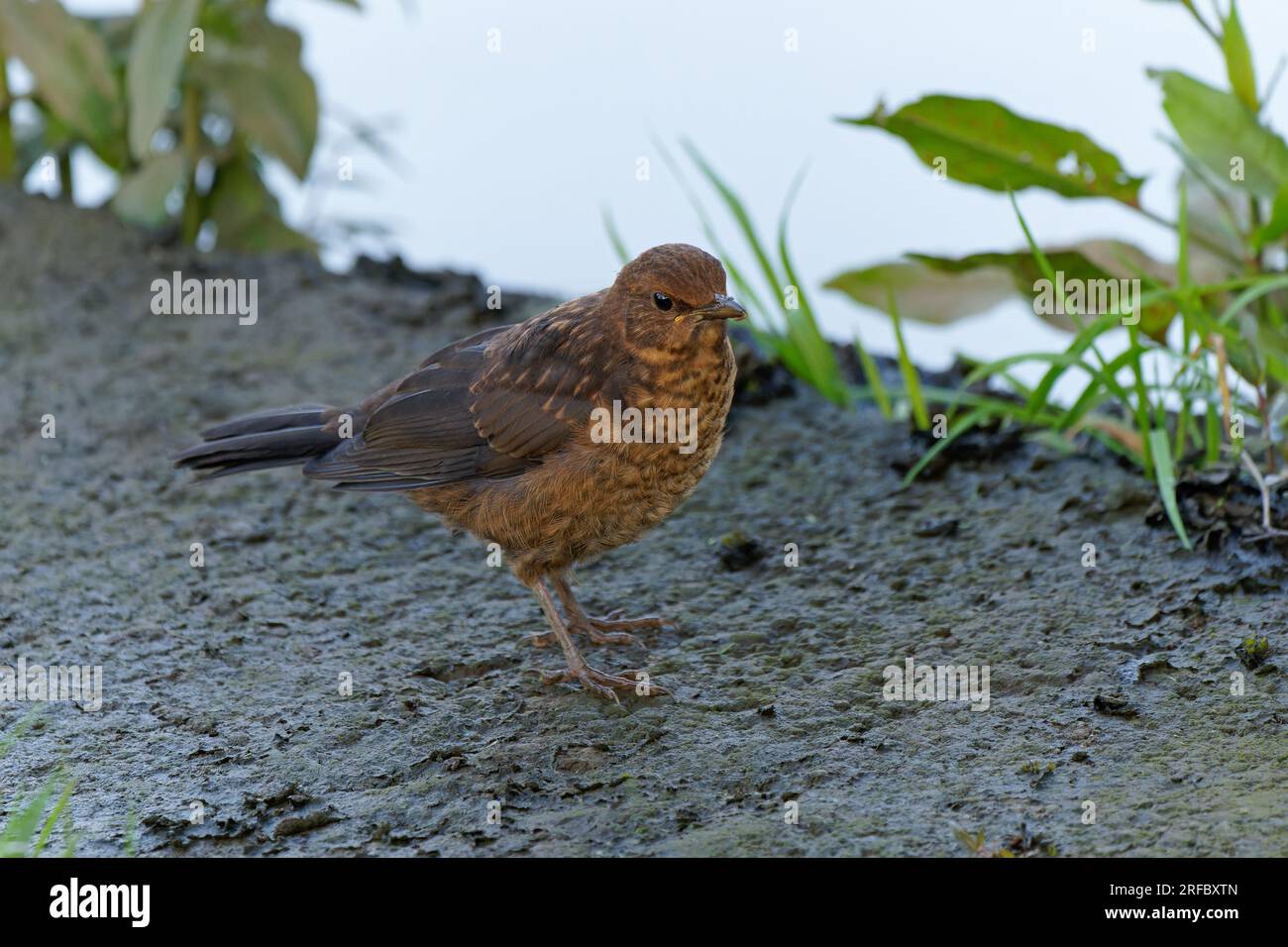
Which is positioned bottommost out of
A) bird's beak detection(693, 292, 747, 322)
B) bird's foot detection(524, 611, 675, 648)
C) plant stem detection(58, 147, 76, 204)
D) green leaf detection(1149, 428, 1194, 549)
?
bird's foot detection(524, 611, 675, 648)

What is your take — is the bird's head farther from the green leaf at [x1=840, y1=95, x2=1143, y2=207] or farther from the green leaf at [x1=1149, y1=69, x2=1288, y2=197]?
the green leaf at [x1=1149, y1=69, x2=1288, y2=197]

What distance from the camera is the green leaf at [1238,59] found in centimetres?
463

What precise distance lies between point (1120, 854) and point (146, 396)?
3900 millimetres

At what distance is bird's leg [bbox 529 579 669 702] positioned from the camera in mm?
3490

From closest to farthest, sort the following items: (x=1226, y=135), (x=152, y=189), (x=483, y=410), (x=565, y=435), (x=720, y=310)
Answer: (x=720, y=310) < (x=565, y=435) < (x=483, y=410) < (x=1226, y=135) < (x=152, y=189)

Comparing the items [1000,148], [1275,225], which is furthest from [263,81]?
[1275,225]

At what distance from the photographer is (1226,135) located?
4.59 meters

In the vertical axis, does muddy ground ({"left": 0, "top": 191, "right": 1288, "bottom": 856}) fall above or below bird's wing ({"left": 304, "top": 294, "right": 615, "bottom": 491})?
below

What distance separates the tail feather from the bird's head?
1010mm

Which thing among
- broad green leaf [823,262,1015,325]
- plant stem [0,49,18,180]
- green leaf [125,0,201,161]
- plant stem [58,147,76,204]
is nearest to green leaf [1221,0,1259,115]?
broad green leaf [823,262,1015,325]

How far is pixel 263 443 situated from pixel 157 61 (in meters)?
2.39

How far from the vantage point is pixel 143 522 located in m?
4.45

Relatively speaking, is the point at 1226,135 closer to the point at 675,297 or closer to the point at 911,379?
the point at 911,379

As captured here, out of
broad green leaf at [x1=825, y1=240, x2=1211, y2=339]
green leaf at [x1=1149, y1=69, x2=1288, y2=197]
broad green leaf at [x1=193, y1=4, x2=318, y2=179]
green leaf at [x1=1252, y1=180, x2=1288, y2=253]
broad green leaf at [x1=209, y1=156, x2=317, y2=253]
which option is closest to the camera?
green leaf at [x1=1252, y1=180, x2=1288, y2=253]
